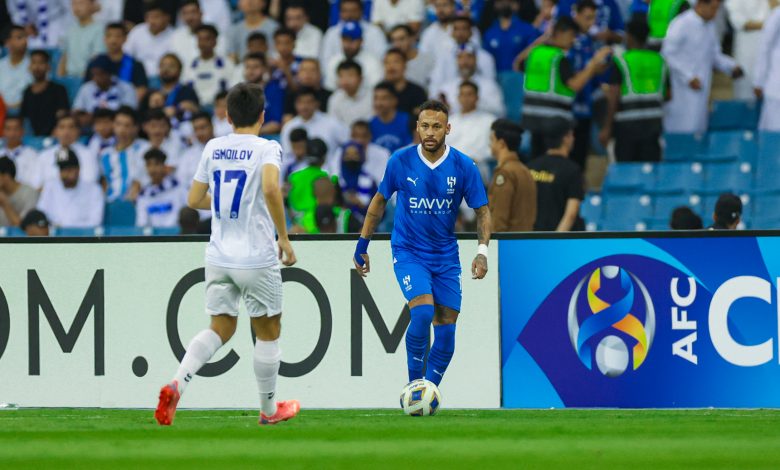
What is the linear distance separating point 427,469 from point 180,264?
560 cm

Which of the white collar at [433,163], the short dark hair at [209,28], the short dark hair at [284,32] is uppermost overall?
the short dark hair at [209,28]

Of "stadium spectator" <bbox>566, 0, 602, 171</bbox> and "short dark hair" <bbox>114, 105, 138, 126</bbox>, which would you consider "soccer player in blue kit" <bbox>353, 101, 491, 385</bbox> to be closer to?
"stadium spectator" <bbox>566, 0, 602, 171</bbox>

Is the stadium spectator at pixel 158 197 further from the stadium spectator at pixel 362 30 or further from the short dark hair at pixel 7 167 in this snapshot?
the stadium spectator at pixel 362 30

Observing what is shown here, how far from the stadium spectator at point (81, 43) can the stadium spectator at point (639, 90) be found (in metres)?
7.27

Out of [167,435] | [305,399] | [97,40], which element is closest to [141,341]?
[305,399]

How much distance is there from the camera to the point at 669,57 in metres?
17.4

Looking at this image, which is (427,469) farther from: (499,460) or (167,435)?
(167,435)

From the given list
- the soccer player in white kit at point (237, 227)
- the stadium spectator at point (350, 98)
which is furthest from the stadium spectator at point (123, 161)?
the soccer player in white kit at point (237, 227)

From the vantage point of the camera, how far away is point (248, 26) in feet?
65.4

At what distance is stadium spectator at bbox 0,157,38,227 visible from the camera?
1808cm

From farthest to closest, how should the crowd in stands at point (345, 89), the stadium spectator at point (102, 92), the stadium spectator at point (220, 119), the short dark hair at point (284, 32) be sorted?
the stadium spectator at point (102, 92)
the short dark hair at point (284, 32)
the stadium spectator at point (220, 119)
the crowd in stands at point (345, 89)

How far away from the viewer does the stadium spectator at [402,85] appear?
58.1 ft

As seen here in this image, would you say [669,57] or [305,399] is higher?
[669,57]

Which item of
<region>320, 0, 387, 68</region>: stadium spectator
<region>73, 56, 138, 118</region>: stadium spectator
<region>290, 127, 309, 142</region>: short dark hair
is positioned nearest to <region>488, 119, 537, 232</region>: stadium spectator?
<region>290, 127, 309, 142</region>: short dark hair
